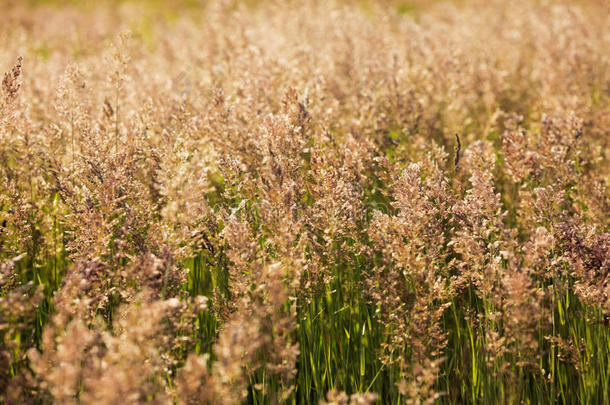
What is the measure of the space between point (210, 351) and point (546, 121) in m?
2.55

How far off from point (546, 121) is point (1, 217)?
328cm

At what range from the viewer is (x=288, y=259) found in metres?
2.19

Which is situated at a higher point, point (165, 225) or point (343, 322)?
point (165, 225)

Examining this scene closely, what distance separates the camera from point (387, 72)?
176 inches

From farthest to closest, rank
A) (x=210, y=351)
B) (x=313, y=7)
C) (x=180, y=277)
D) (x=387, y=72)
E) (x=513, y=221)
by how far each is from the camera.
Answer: (x=313, y=7)
(x=387, y=72)
(x=513, y=221)
(x=210, y=351)
(x=180, y=277)

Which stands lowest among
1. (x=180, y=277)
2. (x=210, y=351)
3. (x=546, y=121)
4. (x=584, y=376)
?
(x=584, y=376)

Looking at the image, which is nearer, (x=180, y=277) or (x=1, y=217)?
(x=180, y=277)

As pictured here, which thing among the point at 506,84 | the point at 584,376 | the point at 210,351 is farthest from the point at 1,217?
the point at 506,84

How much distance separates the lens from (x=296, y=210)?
2.49m

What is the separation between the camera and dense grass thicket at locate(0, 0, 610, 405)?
1.95 m

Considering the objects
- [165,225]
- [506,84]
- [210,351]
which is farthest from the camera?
[506,84]

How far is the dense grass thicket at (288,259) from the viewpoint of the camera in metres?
1.95

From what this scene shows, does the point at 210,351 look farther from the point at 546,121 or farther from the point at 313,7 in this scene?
the point at 313,7

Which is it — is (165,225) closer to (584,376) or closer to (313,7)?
(584,376)
